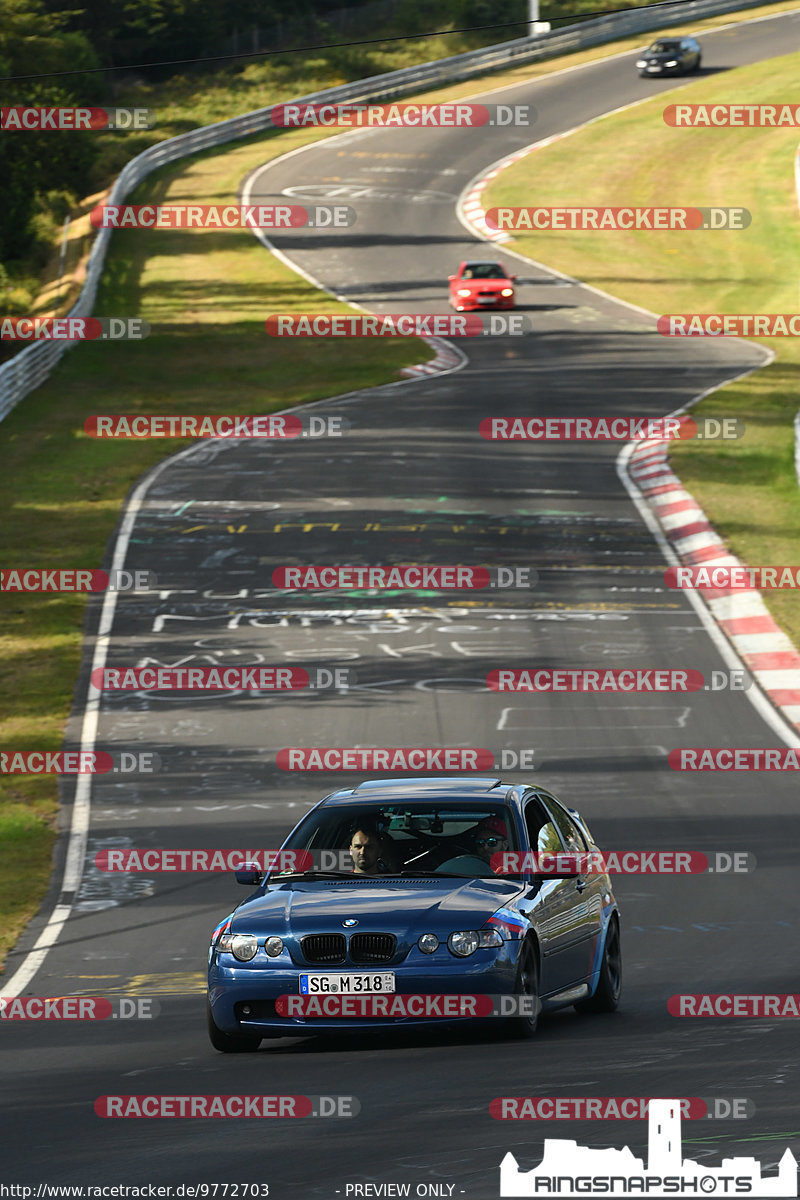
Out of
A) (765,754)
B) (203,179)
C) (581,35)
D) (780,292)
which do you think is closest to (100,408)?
(780,292)

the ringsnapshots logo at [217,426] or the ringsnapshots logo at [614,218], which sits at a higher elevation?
the ringsnapshots logo at [614,218]

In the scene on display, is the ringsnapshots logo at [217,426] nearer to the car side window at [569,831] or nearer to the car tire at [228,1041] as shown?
the car side window at [569,831]

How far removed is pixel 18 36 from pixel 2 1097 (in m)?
52.0

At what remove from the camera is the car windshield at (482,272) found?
48188mm

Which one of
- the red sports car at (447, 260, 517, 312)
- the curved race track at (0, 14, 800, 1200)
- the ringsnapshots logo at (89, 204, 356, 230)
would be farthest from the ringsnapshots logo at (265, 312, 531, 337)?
the ringsnapshots logo at (89, 204, 356, 230)

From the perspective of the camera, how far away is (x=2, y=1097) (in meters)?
8.73

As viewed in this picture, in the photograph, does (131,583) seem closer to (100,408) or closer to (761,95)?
(100,408)

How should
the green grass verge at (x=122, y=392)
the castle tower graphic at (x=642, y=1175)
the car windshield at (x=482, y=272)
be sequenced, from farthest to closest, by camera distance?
the car windshield at (x=482, y=272)
the green grass verge at (x=122, y=392)
the castle tower graphic at (x=642, y=1175)

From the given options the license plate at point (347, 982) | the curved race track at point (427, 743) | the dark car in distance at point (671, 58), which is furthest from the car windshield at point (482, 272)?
the license plate at point (347, 982)

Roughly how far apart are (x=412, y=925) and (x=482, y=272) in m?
40.5

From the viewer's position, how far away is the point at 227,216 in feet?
204

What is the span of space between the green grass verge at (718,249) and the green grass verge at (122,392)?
8833mm

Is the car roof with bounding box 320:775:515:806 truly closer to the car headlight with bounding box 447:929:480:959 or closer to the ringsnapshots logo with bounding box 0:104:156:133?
the car headlight with bounding box 447:929:480:959

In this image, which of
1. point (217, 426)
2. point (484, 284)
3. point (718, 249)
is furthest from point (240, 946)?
point (718, 249)
